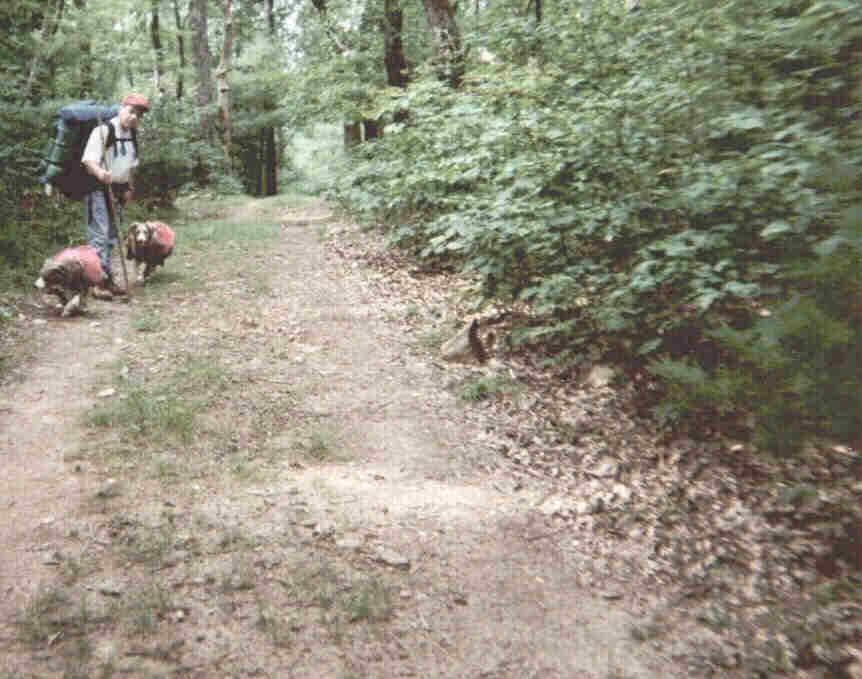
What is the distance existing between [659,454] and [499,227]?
8.18ft

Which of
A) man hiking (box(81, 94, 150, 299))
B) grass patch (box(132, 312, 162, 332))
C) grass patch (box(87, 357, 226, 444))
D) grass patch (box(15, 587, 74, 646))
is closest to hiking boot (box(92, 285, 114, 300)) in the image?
man hiking (box(81, 94, 150, 299))

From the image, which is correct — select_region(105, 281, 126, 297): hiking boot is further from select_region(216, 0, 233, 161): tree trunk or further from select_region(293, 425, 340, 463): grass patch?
select_region(216, 0, 233, 161): tree trunk

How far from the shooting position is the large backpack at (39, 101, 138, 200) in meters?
7.18

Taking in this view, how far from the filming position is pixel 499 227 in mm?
6023

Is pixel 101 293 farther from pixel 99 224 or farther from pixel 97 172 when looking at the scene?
pixel 97 172

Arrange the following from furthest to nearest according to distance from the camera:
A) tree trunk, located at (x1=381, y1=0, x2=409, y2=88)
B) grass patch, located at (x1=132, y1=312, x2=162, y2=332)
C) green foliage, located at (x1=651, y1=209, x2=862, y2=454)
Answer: tree trunk, located at (x1=381, y1=0, x2=409, y2=88)
grass patch, located at (x1=132, y1=312, x2=162, y2=332)
green foliage, located at (x1=651, y1=209, x2=862, y2=454)

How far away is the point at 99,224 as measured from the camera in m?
7.57

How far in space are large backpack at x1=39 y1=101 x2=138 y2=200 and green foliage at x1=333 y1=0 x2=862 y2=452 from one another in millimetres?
3732

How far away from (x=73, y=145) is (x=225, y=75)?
16722mm

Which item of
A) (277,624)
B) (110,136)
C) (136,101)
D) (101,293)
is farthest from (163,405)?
(136,101)

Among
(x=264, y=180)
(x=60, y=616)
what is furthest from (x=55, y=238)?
(x=264, y=180)

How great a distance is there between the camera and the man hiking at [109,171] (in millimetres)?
7191

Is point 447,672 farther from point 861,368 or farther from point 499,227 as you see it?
point 499,227

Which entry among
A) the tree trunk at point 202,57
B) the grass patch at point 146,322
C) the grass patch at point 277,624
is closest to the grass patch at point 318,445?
the grass patch at point 277,624
